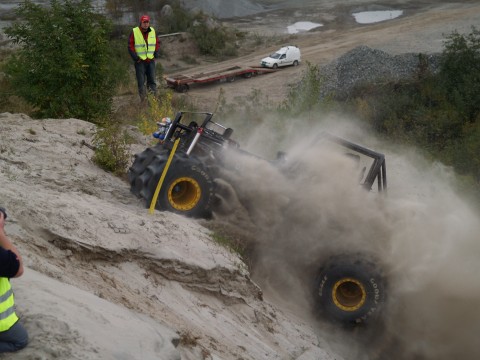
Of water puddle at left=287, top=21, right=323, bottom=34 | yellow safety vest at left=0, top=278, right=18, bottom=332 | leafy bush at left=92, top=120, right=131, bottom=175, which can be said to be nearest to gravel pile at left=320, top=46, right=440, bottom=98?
water puddle at left=287, top=21, right=323, bottom=34

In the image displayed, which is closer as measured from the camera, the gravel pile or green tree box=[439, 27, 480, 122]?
green tree box=[439, 27, 480, 122]

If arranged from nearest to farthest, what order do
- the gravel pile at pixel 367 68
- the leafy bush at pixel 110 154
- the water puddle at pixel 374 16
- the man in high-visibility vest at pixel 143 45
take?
the leafy bush at pixel 110 154 < the man in high-visibility vest at pixel 143 45 < the gravel pile at pixel 367 68 < the water puddle at pixel 374 16

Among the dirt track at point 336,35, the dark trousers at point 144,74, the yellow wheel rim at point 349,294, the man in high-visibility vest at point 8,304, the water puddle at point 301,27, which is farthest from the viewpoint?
the water puddle at point 301,27

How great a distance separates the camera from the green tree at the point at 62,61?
38.3ft

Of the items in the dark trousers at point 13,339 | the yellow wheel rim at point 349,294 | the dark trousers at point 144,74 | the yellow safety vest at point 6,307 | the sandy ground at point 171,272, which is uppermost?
the dark trousers at point 144,74

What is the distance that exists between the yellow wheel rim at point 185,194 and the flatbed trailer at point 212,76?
16.9 metres

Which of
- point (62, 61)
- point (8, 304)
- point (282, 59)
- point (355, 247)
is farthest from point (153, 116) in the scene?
point (282, 59)

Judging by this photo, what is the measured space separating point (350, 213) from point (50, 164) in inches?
175

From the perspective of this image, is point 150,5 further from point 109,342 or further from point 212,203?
point 109,342

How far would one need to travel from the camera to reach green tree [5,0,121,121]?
38.3ft

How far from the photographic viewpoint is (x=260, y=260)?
8.69 m

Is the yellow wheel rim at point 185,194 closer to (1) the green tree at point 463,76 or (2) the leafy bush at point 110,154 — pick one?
(2) the leafy bush at point 110,154

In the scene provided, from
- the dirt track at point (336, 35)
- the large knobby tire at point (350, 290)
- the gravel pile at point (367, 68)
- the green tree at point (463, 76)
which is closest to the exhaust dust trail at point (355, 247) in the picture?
the large knobby tire at point (350, 290)

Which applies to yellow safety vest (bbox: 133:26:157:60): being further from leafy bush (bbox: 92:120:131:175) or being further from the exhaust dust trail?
the exhaust dust trail
